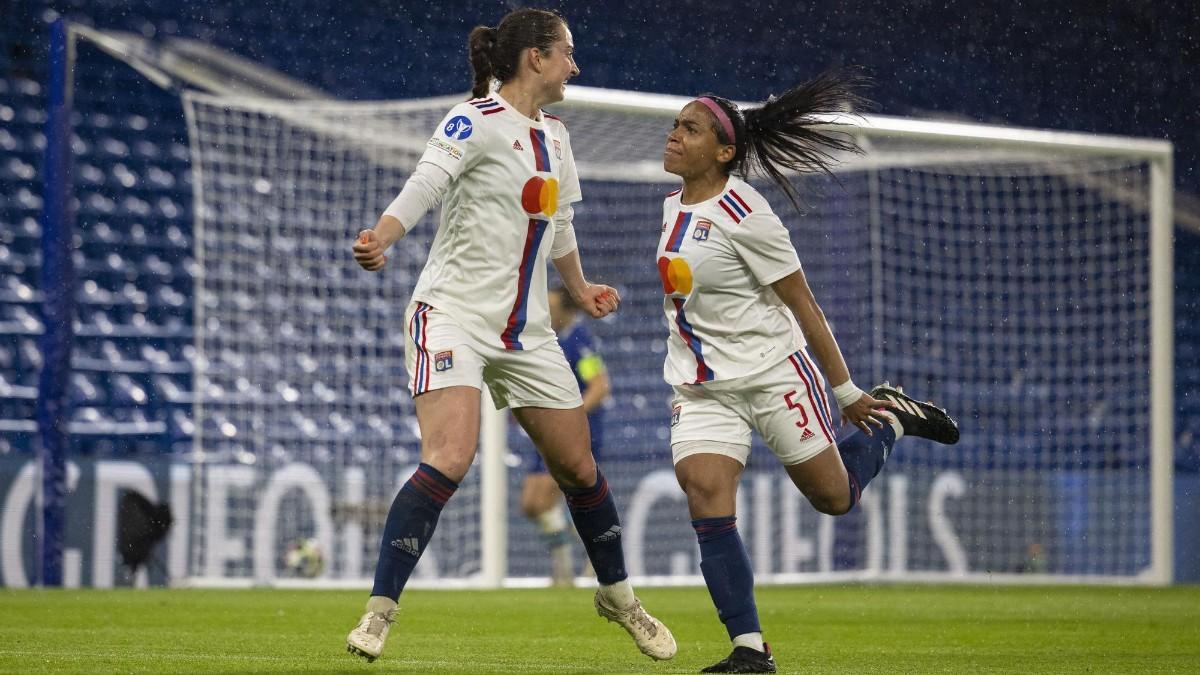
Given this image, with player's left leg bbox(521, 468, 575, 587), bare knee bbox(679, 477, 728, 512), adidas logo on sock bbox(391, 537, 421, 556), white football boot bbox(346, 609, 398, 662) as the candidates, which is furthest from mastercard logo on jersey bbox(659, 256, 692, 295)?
player's left leg bbox(521, 468, 575, 587)

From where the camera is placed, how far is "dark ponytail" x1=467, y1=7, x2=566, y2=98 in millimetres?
4062

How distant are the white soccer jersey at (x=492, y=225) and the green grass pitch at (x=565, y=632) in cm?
88

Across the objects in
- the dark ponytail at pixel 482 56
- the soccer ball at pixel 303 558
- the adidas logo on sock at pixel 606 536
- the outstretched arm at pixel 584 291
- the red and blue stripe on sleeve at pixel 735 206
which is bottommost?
the soccer ball at pixel 303 558

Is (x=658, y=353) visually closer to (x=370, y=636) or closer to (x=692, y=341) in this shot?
(x=692, y=341)

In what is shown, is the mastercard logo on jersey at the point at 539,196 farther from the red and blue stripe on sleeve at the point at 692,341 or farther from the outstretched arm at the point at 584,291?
the red and blue stripe on sleeve at the point at 692,341

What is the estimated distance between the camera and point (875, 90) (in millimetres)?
16891

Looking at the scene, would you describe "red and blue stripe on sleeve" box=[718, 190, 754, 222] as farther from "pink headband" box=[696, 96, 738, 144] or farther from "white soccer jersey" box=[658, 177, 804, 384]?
"pink headband" box=[696, 96, 738, 144]

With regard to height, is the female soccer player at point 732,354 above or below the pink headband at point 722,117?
below

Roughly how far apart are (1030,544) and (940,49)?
7.60 meters

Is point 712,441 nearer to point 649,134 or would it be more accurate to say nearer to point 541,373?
point 541,373

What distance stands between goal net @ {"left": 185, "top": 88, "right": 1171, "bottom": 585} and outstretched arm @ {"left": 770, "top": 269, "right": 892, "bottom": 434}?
4738 mm

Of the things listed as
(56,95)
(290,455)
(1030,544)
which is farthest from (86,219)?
(1030,544)

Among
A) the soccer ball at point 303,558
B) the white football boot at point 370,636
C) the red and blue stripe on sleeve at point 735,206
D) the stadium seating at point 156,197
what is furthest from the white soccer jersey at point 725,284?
the stadium seating at point 156,197

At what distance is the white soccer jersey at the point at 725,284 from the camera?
403 centimetres
